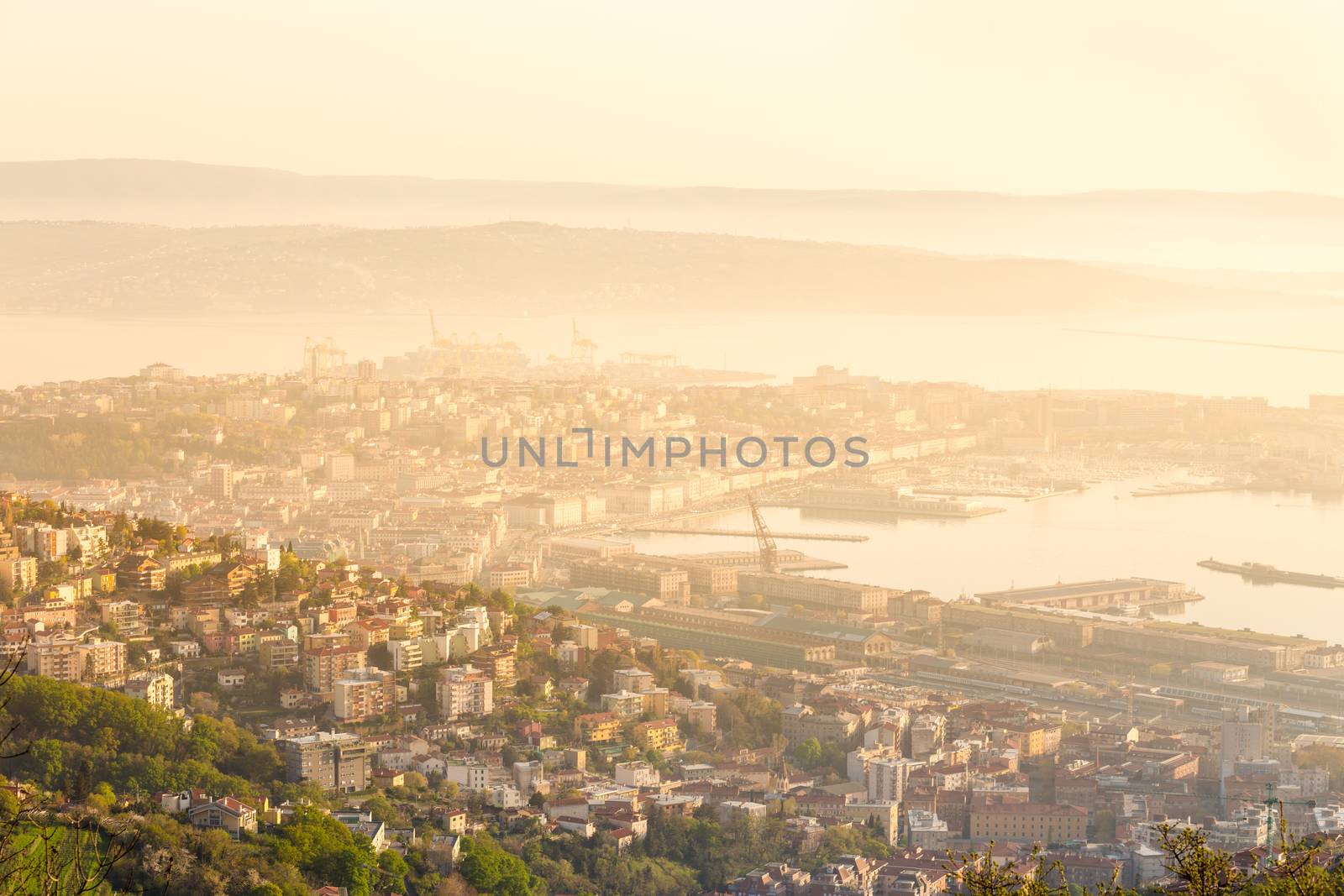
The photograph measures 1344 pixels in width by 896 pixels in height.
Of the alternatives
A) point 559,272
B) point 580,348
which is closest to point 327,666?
point 580,348

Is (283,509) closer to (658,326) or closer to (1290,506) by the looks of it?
(1290,506)

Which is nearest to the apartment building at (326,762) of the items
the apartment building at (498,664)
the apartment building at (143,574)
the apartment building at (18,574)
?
the apartment building at (498,664)

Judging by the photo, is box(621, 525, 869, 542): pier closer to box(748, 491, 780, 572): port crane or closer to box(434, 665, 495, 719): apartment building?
box(748, 491, 780, 572): port crane

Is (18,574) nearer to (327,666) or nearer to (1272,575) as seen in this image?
(327,666)

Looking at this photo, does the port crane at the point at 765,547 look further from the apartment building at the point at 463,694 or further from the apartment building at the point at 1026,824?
the apartment building at the point at 1026,824

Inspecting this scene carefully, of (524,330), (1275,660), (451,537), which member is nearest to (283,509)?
(451,537)
